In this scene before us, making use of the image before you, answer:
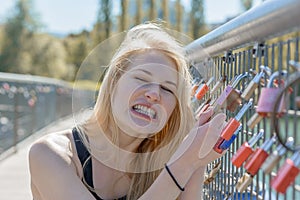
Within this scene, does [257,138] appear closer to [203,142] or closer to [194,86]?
[203,142]

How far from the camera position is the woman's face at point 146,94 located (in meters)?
1.39

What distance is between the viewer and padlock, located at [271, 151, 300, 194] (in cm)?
84

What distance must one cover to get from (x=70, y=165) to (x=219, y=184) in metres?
0.51

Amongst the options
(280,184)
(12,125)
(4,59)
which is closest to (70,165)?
(280,184)

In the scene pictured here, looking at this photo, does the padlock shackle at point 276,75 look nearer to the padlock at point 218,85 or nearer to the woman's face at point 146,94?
the woman's face at point 146,94

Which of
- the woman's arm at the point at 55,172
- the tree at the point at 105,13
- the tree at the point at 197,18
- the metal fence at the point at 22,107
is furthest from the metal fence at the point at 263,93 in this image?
the tree at the point at 197,18

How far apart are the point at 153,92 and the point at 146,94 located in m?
0.02

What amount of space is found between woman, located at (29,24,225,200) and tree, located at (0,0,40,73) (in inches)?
1147

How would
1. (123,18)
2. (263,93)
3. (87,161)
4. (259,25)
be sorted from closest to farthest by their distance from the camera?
(263,93) → (259,25) → (87,161) → (123,18)

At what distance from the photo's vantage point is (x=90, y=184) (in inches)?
61.8

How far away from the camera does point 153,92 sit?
1374 millimetres

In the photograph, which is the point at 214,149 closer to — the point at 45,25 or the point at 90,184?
the point at 90,184

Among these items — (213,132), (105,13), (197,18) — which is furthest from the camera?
(197,18)

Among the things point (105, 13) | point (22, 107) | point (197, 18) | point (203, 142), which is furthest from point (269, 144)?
point (197, 18)
